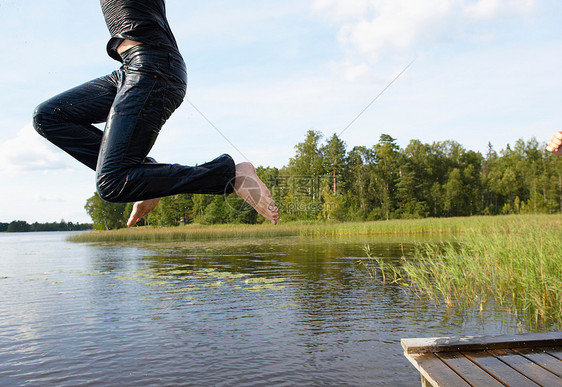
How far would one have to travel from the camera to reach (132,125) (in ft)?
5.76

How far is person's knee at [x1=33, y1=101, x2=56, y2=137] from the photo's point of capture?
74.8 inches

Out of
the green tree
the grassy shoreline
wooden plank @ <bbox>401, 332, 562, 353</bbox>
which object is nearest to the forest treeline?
the green tree

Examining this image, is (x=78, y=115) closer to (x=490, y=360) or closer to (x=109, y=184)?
(x=109, y=184)

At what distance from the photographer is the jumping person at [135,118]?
176 centimetres

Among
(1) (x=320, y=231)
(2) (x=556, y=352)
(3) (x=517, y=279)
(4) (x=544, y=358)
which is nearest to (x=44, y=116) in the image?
(4) (x=544, y=358)

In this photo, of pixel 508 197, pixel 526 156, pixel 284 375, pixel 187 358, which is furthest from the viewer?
pixel 526 156

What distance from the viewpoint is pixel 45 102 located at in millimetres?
1922

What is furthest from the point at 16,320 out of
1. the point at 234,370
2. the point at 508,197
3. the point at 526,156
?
the point at 526,156

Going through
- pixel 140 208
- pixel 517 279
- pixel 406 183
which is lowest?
pixel 517 279

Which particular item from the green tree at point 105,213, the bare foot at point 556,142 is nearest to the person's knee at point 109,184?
the bare foot at point 556,142

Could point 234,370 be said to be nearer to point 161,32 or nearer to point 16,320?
point 161,32

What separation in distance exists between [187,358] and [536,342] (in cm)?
442

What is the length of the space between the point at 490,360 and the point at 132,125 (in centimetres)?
292

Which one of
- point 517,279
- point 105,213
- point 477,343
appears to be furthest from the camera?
point 105,213
